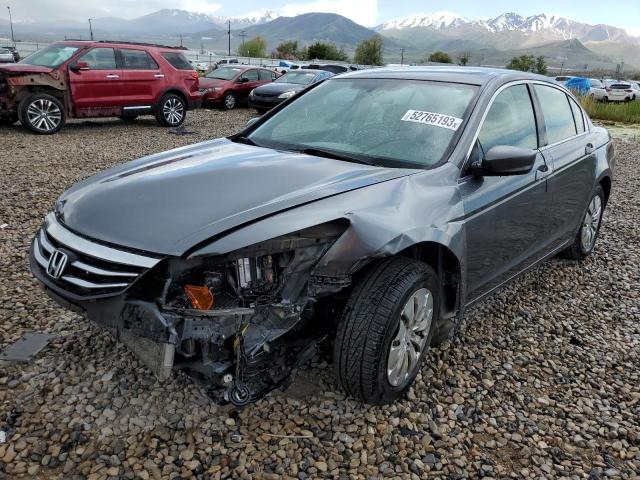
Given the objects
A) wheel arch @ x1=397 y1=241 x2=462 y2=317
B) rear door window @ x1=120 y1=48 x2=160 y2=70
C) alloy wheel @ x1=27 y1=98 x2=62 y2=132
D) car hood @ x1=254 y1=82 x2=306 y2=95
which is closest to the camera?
wheel arch @ x1=397 y1=241 x2=462 y2=317

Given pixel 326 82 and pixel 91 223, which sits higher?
pixel 326 82

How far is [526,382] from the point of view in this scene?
307cm

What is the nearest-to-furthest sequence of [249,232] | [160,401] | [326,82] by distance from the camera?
[249,232] < [160,401] < [326,82]

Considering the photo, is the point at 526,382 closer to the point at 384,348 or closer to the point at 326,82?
the point at 384,348

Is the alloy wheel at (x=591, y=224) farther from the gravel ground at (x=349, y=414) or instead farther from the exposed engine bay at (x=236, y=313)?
the exposed engine bay at (x=236, y=313)

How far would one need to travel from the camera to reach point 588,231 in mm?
4809

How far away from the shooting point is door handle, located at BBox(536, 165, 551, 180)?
3.53 meters

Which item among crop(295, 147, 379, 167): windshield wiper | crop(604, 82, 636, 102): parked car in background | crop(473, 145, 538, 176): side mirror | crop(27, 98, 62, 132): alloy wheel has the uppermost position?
crop(473, 145, 538, 176): side mirror

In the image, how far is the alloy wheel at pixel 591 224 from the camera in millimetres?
4688

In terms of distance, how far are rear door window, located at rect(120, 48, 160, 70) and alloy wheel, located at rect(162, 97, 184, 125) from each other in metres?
0.79

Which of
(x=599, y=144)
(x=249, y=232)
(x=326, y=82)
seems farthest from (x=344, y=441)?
(x=599, y=144)

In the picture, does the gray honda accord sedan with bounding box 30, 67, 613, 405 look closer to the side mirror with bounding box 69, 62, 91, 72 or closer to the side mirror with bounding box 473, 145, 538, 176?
the side mirror with bounding box 473, 145, 538, 176

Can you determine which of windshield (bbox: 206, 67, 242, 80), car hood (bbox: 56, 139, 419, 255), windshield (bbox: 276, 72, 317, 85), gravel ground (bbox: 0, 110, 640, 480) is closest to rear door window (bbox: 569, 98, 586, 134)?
gravel ground (bbox: 0, 110, 640, 480)

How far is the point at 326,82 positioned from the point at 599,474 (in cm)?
291
